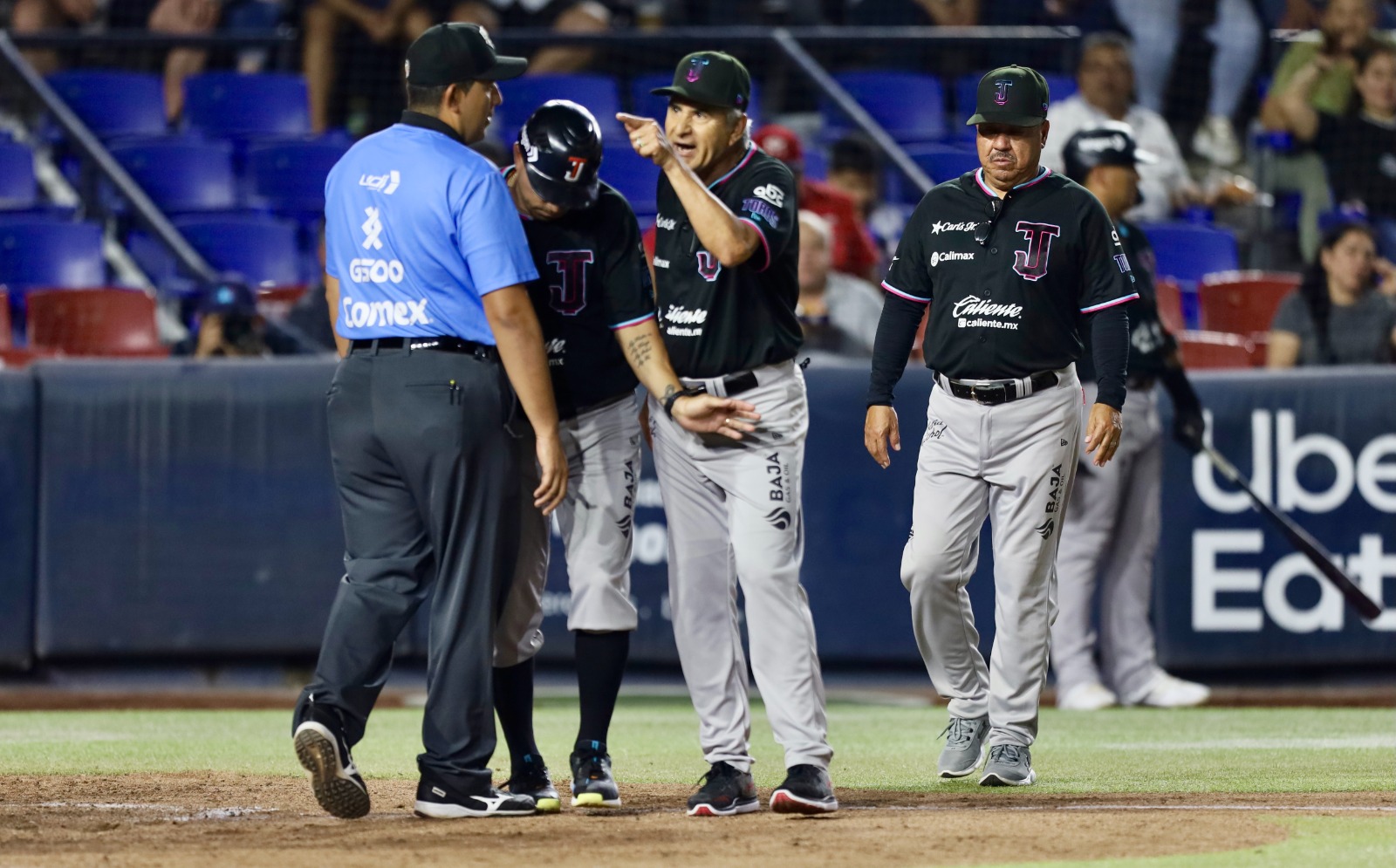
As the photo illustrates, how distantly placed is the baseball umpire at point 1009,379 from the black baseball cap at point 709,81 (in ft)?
3.04

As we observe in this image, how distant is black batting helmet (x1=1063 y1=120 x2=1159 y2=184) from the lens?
803 cm

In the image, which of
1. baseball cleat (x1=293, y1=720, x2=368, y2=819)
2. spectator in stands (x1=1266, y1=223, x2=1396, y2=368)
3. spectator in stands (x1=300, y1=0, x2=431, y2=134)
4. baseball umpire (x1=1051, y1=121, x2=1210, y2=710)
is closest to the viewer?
baseball cleat (x1=293, y1=720, x2=368, y2=819)

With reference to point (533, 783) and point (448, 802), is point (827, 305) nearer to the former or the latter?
point (533, 783)

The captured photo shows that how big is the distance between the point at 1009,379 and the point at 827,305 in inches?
163

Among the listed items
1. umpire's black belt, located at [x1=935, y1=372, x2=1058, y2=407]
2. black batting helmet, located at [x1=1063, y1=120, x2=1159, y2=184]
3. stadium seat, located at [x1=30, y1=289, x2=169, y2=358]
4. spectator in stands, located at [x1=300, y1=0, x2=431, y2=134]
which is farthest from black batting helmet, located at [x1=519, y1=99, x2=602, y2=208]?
spectator in stands, located at [x1=300, y1=0, x2=431, y2=134]

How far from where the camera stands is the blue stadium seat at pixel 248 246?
11.9 metres

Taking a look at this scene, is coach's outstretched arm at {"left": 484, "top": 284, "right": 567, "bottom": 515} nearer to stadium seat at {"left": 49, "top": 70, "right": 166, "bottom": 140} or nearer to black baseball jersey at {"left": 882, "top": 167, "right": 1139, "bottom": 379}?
black baseball jersey at {"left": 882, "top": 167, "right": 1139, "bottom": 379}

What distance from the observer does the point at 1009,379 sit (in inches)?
225

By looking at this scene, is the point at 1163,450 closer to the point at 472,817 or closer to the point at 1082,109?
the point at 1082,109

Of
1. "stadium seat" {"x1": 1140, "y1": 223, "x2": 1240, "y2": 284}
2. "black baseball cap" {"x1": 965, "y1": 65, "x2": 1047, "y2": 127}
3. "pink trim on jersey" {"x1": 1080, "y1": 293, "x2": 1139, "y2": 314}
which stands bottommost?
"stadium seat" {"x1": 1140, "y1": 223, "x2": 1240, "y2": 284}

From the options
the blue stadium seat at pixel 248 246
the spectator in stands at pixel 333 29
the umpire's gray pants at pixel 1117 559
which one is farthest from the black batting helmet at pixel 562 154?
the spectator in stands at pixel 333 29

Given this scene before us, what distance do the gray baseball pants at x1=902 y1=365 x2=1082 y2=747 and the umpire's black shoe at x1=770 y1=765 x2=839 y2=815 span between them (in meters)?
0.94

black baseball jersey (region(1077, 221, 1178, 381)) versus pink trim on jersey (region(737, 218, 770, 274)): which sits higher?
pink trim on jersey (region(737, 218, 770, 274))

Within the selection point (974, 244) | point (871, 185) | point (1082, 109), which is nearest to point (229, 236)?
point (871, 185)
